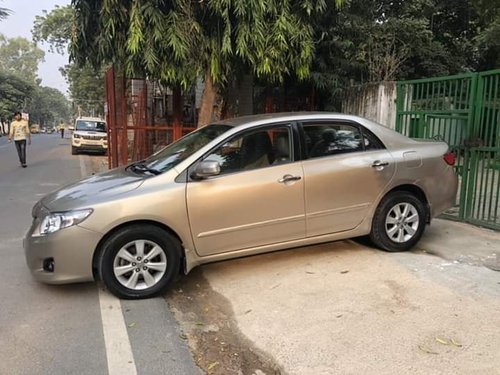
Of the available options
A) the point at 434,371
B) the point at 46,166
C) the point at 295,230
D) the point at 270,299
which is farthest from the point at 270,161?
the point at 46,166

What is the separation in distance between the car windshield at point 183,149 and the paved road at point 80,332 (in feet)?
4.30

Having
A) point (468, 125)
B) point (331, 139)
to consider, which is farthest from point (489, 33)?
point (331, 139)

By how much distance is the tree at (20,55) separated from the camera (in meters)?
111

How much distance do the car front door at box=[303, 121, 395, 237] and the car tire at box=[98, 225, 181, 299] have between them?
147cm

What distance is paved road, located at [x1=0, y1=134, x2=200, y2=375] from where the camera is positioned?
3.37 m

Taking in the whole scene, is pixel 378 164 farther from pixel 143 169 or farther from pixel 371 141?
pixel 143 169

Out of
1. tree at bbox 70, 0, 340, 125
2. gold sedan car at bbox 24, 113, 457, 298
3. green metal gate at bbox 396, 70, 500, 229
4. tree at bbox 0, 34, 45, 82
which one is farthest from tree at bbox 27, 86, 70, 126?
gold sedan car at bbox 24, 113, 457, 298

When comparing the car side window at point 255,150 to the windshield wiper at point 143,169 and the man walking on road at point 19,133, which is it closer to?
the windshield wiper at point 143,169

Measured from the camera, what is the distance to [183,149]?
518 cm

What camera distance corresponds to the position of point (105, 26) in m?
7.37

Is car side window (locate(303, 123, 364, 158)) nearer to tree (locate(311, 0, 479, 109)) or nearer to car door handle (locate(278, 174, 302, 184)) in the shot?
car door handle (locate(278, 174, 302, 184))

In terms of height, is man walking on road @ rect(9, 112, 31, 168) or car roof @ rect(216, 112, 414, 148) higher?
car roof @ rect(216, 112, 414, 148)

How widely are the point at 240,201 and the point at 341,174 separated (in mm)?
1161

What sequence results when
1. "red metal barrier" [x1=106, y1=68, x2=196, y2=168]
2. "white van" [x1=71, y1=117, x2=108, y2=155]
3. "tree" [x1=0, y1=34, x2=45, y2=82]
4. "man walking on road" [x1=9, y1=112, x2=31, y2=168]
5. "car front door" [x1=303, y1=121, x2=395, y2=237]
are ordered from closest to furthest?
"car front door" [x1=303, y1=121, x2=395, y2=237] < "red metal barrier" [x1=106, y1=68, x2=196, y2=168] < "man walking on road" [x1=9, y1=112, x2=31, y2=168] < "white van" [x1=71, y1=117, x2=108, y2=155] < "tree" [x1=0, y1=34, x2=45, y2=82]
